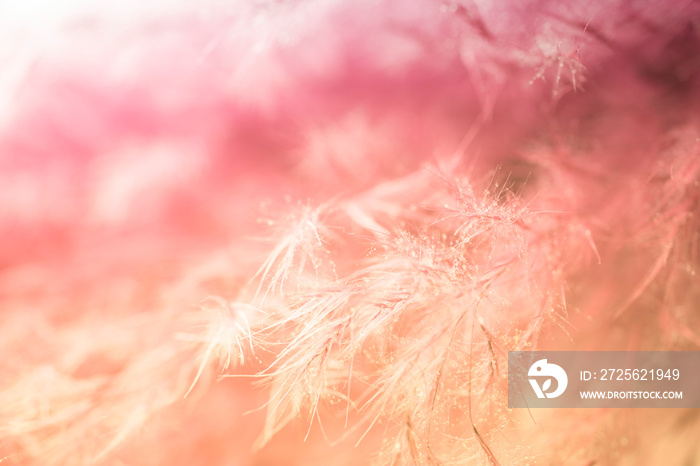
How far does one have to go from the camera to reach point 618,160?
23.8 inches

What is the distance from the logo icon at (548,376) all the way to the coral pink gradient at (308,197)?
0.12 feet

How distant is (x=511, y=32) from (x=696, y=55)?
0.27 metres

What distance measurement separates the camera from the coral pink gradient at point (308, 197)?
55 centimetres

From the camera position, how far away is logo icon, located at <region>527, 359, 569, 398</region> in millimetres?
583

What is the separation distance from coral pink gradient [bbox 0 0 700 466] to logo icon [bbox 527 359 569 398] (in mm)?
36

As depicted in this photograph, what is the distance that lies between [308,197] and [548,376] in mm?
425

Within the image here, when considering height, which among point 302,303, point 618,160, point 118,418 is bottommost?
point 118,418

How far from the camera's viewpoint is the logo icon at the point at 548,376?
0.58 metres

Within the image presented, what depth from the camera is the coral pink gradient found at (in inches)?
21.7

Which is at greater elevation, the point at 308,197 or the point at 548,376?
the point at 308,197

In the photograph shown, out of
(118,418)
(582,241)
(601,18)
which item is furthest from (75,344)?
(601,18)

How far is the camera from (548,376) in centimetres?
59

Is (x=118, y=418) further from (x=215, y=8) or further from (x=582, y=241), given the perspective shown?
(x=582, y=241)

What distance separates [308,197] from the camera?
0.57m
